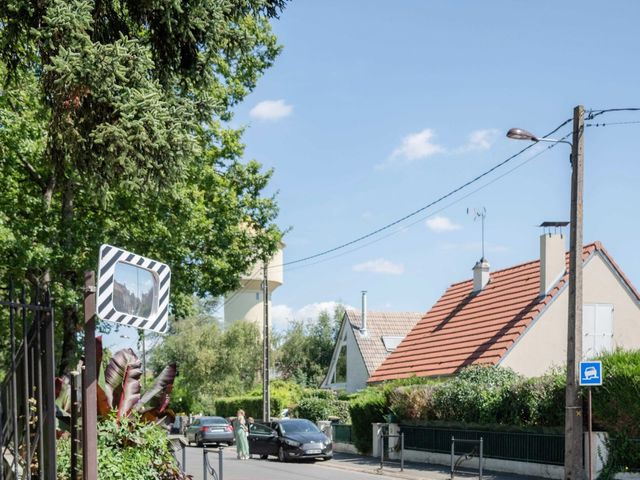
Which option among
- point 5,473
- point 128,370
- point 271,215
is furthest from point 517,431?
point 5,473

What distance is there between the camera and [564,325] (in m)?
33.6

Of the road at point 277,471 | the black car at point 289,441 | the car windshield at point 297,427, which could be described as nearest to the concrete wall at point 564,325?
the black car at point 289,441

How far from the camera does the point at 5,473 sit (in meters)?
7.70

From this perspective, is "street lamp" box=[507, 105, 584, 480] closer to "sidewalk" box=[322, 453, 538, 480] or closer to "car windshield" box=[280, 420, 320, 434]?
"sidewalk" box=[322, 453, 538, 480]

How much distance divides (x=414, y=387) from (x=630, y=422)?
10.8 metres

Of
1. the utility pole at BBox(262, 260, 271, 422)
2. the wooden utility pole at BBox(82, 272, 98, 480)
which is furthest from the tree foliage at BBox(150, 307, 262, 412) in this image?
the wooden utility pole at BBox(82, 272, 98, 480)

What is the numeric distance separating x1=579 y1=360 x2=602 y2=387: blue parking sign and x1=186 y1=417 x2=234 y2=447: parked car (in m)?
29.8

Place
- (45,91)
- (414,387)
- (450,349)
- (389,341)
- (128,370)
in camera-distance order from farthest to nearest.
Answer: (389,341) → (450,349) → (414,387) → (128,370) → (45,91)

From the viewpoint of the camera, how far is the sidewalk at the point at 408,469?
945 inches

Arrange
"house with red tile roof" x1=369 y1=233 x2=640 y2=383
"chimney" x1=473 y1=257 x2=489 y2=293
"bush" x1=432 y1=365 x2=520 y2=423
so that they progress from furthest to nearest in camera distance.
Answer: "chimney" x1=473 y1=257 x2=489 y2=293 < "house with red tile roof" x1=369 y1=233 x2=640 y2=383 < "bush" x1=432 y1=365 x2=520 y2=423

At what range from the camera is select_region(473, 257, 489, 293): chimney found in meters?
39.1

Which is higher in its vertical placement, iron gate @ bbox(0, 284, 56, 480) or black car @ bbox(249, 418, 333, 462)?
iron gate @ bbox(0, 284, 56, 480)

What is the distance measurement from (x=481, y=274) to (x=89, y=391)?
33105 millimetres

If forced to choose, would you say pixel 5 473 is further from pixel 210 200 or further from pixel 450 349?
pixel 450 349
